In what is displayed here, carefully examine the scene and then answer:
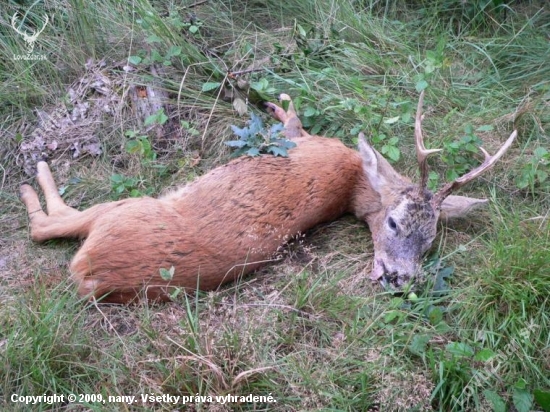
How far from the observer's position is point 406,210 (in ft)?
15.8

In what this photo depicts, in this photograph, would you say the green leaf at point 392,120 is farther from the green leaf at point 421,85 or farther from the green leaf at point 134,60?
the green leaf at point 134,60

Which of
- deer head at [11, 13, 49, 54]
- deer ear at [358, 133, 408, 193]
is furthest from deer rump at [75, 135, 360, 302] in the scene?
deer head at [11, 13, 49, 54]

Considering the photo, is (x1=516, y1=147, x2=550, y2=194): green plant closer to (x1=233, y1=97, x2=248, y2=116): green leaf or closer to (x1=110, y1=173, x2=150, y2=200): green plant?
(x1=233, y1=97, x2=248, y2=116): green leaf

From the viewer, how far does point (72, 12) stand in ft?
18.7

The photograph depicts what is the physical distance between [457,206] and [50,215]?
2755 mm

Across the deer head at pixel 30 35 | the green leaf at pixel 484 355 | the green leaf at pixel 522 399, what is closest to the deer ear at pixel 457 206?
the green leaf at pixel 484 355

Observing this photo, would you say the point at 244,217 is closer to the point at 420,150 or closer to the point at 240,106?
the point at 420,150

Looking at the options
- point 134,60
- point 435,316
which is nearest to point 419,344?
point 435,316

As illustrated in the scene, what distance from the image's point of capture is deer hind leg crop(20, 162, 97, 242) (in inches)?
184

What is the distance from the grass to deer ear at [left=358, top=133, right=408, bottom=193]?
18cm

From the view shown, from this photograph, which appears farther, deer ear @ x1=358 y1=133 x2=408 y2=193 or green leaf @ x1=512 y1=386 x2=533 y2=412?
deer ear @ x1=358 y1=133 x2=408 y2=193

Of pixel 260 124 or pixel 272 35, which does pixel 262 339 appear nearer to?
pixel 260 124

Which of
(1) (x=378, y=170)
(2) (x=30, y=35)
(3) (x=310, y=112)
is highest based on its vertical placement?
(2) (x=30, y=35)

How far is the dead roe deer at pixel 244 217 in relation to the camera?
167 inches
